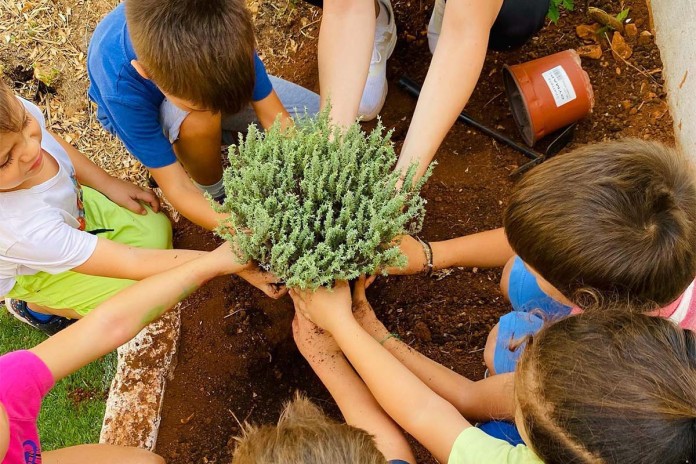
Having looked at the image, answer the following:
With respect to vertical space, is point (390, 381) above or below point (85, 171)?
above

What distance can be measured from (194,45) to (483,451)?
1162 mm

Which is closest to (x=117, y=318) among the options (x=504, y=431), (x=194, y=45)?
(x=194, y=45)

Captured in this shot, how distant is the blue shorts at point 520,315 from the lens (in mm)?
1592

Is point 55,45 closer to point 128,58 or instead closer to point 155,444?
point 128,58

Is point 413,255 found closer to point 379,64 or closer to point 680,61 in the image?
point 379,64

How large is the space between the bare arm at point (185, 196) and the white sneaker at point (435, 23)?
1012 millimetres

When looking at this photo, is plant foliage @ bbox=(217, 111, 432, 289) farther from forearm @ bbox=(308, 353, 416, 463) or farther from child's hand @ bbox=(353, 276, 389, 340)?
forearm @ bbox=(308, 353, 416, 463)

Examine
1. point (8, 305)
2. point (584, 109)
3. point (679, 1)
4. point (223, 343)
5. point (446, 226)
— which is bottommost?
point (8, 305)

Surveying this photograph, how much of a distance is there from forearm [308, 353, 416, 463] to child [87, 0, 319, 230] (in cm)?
53

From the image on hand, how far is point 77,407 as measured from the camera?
2105 mm

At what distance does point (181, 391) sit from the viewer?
1.90 metres

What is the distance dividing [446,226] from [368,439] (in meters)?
1.06

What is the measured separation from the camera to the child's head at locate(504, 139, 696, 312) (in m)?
1.19

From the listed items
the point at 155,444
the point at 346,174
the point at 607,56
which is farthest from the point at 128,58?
the point at 607,56
